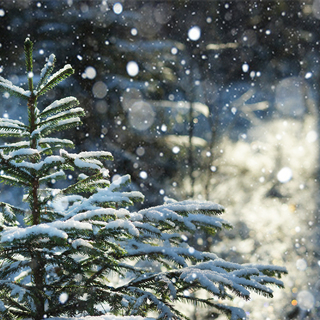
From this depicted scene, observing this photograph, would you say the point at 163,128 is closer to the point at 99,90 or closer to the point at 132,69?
the point at 132,69

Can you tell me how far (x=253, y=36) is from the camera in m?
8.16

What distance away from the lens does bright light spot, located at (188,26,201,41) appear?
24.0 feet

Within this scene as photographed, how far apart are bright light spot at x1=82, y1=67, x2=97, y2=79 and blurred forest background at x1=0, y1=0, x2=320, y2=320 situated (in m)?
0.02

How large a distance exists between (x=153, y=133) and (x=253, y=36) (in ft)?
13.6

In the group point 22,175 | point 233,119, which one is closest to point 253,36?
point 233,119

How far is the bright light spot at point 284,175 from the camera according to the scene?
25.3 ft

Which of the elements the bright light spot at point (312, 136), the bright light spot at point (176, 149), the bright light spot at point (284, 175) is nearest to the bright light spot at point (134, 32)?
the bright light spot at point (176, 149)

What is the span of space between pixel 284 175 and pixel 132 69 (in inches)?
189

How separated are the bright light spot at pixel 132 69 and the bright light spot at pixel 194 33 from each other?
1704 mm

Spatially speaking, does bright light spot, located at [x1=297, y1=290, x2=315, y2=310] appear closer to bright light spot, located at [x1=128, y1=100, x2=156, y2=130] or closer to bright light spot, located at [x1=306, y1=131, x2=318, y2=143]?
bright light spot, located at [x1=306, y1=131, x2=318, y2=143]

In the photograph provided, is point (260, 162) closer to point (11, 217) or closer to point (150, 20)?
point (150, 20)

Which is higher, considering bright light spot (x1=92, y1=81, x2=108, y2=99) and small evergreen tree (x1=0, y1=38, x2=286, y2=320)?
bright light spot (x1=92, y1=81, x2=108, y2=99)

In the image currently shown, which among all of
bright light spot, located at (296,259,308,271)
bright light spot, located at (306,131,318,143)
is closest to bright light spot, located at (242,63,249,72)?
→ bright light spot, located at (306,131,318,143)

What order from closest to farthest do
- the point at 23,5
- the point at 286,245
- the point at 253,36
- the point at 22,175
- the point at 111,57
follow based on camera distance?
the point at 22,175 → the point at 23,5 → the point at 111,57 → the point at 286,245 → the point at 253,36
